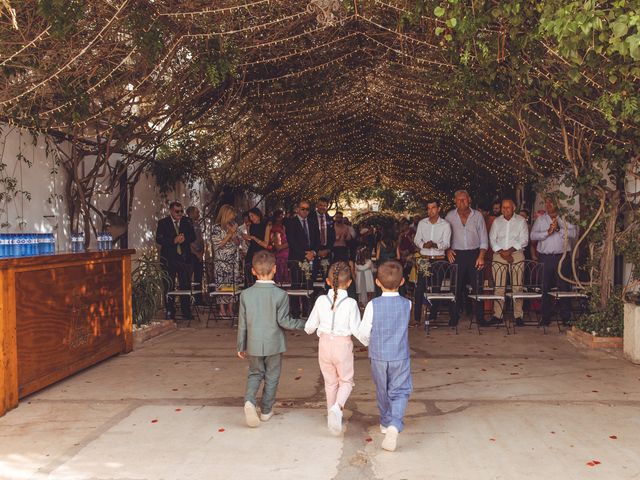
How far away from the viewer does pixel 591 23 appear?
11.2 ft

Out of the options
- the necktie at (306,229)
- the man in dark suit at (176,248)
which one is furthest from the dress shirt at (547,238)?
the man in dark suit at (176,248)

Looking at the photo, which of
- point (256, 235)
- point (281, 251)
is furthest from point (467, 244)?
point (256, 235)

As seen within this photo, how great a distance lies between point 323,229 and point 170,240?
234cm

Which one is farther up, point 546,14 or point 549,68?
point 549,68

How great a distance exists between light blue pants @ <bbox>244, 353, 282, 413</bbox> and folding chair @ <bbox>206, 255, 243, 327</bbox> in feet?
15.0

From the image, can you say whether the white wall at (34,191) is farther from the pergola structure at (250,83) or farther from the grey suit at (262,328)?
the grey suit at (262,328)

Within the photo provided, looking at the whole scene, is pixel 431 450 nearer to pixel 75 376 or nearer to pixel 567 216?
pixel 75 376

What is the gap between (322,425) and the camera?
15.2ft

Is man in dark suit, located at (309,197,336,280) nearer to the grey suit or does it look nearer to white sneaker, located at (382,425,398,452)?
the grey suit

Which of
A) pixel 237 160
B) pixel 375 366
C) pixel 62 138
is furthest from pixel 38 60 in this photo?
pixel 237 160

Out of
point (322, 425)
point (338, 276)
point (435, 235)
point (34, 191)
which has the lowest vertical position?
point (322, 425)

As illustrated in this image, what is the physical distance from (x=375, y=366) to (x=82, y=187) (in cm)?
542

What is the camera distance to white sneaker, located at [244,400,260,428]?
4.49 m

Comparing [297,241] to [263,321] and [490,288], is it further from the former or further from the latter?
[263,321]
